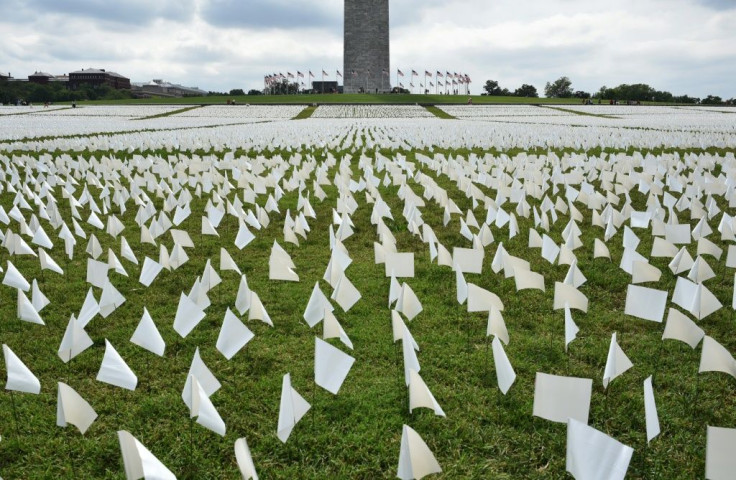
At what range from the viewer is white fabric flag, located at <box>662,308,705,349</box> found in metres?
3.04

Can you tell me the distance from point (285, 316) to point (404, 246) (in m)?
2.27

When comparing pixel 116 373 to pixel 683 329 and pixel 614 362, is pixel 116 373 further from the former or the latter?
pixel 683 329

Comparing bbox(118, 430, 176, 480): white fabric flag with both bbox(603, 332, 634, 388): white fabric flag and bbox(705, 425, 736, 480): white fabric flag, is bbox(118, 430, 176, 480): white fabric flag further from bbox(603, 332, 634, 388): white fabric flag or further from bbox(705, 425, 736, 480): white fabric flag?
bbox(603, 332, 634, 388): white fabric flag

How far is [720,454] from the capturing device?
1929 millimetres

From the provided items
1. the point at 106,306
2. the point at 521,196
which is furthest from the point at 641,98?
the point at 106,306

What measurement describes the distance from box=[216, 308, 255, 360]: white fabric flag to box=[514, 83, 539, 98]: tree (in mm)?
95181

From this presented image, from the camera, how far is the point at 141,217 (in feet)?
20.9

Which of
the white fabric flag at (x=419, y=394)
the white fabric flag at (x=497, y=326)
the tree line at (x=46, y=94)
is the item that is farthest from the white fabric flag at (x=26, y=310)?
the tree line at (x=46, y=94)

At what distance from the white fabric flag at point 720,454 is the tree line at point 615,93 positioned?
7311cm

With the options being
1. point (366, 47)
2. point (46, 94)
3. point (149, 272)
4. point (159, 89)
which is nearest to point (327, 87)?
point (366, 47)

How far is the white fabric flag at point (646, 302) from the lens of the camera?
3.37m

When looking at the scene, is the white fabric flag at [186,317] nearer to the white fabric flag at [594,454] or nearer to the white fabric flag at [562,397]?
the white fabric flag at [562,397]

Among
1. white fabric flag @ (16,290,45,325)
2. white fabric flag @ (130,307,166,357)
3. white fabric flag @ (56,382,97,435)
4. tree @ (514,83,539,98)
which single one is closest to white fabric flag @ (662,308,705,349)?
white fabric flag @ (130,307,166,357)

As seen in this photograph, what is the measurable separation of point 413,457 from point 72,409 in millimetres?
1535
